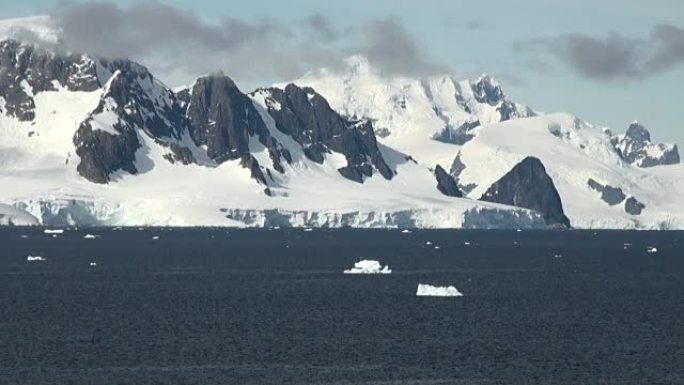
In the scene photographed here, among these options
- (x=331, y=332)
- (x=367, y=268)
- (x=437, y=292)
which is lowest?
(x=331, y=332)

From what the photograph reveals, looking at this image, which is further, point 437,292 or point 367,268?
point 367,268

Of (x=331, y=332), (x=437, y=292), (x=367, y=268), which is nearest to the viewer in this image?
(x=331, y=332)

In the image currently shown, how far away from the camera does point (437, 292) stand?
506ft

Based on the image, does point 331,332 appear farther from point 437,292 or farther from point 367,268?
point 367,268

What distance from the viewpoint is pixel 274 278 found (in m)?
185

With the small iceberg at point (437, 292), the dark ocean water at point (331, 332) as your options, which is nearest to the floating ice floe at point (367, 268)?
the dark ocean water at point (331, 332)

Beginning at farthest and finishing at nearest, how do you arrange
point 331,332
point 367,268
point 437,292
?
point 367,268 < point 437,292 < point 331,332

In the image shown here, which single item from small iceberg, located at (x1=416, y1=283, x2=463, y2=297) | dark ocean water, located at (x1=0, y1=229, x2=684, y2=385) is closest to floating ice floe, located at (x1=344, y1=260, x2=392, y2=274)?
dark ocean water, located at (x1=0, y1=229, x2=684, y2=385)

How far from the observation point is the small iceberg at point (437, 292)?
154 m

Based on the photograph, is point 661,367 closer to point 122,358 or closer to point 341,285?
point 122,358

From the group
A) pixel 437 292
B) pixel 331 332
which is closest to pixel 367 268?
pixel 437 292

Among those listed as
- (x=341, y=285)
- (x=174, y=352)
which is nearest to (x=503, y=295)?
(x=341, y=285)

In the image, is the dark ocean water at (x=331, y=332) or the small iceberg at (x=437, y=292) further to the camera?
the small iceberg at (x=437, y=292)

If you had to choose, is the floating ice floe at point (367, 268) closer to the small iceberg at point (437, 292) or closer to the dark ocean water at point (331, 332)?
the dark ocean water at point (331, 332)
